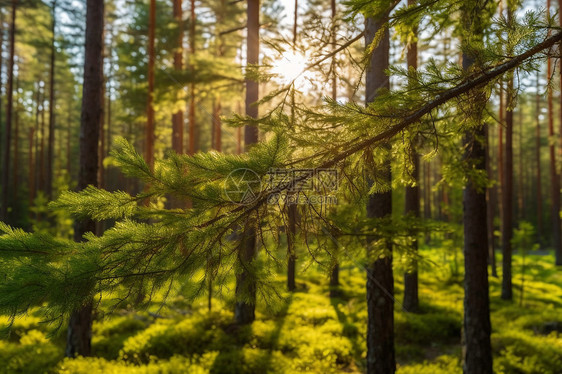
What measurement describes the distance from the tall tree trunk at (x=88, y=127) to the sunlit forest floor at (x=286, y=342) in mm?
503

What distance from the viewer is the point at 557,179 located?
799 inches

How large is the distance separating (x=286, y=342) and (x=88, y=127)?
21.3 ft

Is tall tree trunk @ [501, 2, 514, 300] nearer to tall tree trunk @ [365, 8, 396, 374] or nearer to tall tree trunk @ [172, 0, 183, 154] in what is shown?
tall tree trunk @ [365, 8, 396, 374]

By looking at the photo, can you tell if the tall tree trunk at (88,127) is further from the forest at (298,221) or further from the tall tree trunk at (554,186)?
the tall tree trunk at (554,186)

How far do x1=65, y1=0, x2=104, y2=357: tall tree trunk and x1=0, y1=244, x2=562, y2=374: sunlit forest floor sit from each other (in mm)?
503

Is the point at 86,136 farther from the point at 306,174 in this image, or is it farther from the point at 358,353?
the point at 358,353

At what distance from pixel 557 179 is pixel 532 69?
2225 centimetres

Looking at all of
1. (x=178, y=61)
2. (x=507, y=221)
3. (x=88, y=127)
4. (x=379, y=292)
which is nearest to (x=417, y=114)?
(x=379, y=292)

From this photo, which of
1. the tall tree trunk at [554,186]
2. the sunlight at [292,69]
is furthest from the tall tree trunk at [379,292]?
the tall tree trunk at [554,186]

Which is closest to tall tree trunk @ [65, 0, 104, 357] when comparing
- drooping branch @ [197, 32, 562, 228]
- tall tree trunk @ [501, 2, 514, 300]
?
drooping branch @ [197, 32, 562, 228]

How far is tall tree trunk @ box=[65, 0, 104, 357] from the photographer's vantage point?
655 centimetres

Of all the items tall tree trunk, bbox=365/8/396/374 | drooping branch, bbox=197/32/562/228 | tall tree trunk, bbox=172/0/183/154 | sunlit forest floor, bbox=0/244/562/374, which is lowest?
sunlit forest floor, bbox=0/244/562/374

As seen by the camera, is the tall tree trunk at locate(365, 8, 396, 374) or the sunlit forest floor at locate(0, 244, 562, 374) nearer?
the tall tree trunk at locate(365, 8, 396, 374)

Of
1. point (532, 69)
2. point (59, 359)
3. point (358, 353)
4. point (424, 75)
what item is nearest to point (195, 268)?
point (424, 75)
